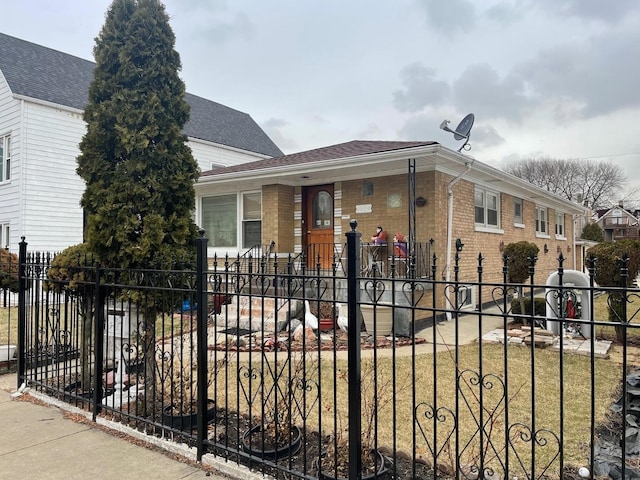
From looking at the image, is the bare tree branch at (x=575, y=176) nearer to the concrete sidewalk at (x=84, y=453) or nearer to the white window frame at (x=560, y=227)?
the white window frame at (x=560, y=227)

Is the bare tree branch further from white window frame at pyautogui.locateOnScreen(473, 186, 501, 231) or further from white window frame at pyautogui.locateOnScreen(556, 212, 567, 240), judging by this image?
white window frame at pyautogui.locateOnScreen(473, 186, 501, 231)

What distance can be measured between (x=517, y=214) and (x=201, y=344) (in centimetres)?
1368

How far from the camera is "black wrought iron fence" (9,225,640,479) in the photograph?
262 cm

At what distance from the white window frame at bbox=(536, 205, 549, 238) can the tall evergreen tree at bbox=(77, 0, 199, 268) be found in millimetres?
15474

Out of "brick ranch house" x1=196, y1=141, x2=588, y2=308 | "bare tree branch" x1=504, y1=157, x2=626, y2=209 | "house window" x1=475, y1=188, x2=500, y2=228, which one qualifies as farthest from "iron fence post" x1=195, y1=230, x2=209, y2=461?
"bare tree branch" x1=504, y1=157, x2=626, y2=209

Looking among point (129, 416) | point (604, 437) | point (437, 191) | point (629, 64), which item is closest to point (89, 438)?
point (129, 416)

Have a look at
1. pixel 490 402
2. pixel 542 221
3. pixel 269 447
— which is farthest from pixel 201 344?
pixel 542 221

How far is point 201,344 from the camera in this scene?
141 inches

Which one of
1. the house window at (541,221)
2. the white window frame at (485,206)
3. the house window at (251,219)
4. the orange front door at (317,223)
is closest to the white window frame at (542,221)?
the house window at (541,221)

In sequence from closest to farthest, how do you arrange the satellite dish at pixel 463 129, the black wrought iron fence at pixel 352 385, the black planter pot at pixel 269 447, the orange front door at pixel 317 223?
the black wrought iron fence at pixel 352 385 → the black planter pot at pixel 269 447 → the satellite dish at pixel 463 129 → the orange front door at pixel 317 223

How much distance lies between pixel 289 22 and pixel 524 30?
18.8ft

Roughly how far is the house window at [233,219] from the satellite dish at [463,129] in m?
5.43

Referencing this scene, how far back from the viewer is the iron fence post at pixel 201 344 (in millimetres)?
3473

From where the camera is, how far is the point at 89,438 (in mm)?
3930
